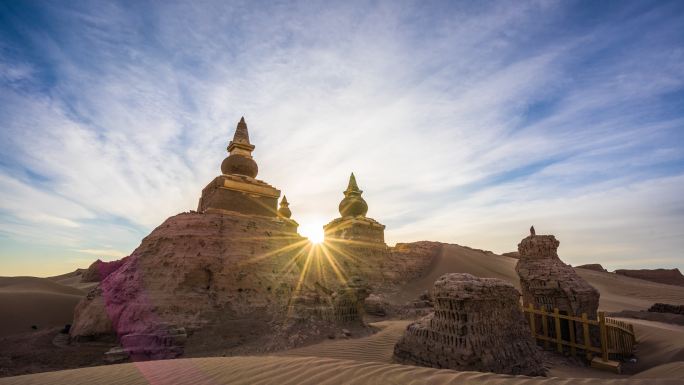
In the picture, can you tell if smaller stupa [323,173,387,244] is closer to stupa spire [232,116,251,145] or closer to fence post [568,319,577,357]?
stupa spire [232,116,251,145]

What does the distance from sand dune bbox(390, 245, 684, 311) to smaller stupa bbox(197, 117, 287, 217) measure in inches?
451

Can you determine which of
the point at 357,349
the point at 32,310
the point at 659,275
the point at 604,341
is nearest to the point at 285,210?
the point at 32,310

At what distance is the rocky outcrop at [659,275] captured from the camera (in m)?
30.5

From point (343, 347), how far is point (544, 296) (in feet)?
18.7

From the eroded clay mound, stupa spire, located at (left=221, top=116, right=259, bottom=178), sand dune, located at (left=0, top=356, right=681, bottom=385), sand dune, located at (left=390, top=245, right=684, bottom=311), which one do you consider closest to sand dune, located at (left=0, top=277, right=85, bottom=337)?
the eroded clay mound

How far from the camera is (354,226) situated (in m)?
21.9

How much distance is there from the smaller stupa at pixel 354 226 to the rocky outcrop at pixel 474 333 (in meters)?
15.4

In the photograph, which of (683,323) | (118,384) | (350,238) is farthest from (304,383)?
(350,238)

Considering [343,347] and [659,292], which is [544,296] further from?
[659,292]

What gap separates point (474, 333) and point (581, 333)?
415 centimetres

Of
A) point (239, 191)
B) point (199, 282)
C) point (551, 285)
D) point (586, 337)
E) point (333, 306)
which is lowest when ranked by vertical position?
point (586, 337)

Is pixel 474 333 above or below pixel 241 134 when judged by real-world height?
below

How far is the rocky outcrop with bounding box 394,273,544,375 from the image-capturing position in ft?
17.7

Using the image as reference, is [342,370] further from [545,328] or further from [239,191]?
[239,191]
